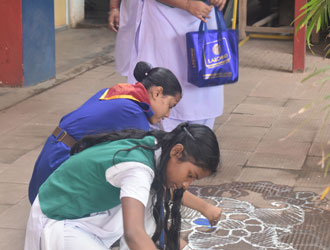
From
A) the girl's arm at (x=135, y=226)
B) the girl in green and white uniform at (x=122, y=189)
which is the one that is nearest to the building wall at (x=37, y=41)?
the girl in green and white uniform at (x=122, y=189)

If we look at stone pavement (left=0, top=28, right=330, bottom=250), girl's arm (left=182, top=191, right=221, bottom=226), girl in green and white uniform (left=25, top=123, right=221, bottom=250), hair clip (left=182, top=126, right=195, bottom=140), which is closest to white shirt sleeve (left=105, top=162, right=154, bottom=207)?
girl in green and white uniform (left=25, top=123, right=221, bottom=250)

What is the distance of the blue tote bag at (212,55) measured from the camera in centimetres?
405

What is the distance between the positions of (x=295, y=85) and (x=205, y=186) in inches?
124

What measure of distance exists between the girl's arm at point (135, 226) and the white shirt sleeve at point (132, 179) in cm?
2

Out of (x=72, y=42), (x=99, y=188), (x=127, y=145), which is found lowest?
(x=72, y=42)

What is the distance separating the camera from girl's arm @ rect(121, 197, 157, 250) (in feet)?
7.04

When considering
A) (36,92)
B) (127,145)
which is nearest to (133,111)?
(127,145)

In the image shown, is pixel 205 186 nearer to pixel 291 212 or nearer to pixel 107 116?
pixel 291 212

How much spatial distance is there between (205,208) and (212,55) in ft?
5.32

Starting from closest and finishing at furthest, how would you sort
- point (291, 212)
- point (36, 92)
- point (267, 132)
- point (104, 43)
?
point (291, 212) < point (267, 132) < point (36, 92) < point (104, 43)

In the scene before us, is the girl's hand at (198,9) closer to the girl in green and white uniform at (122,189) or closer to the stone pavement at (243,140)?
the stone pavement at (243,140)

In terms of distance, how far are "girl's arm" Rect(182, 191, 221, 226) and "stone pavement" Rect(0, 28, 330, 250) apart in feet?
1.61

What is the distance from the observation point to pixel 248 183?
4.16 m

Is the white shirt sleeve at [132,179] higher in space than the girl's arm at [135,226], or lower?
higher
